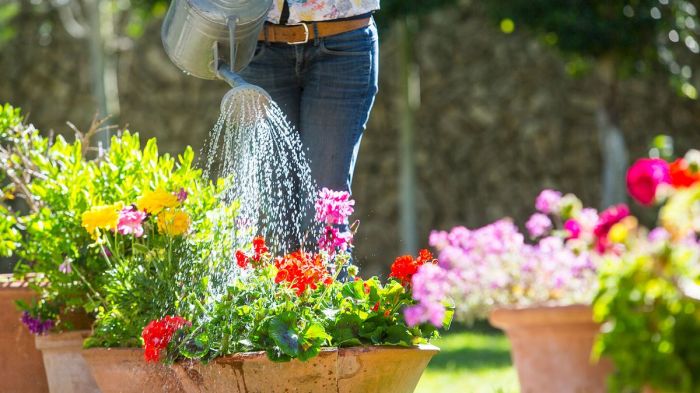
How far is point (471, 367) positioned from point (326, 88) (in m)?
2.52

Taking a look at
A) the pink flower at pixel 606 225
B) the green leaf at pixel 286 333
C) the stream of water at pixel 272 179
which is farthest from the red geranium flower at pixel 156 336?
the pink flower at pixel 606 225

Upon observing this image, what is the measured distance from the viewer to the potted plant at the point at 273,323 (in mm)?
Result: 2285

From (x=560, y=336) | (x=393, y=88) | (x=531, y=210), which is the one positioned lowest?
(x=531, y=210)

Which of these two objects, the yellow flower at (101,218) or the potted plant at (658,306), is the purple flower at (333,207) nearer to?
the yellow flower at (101,218)

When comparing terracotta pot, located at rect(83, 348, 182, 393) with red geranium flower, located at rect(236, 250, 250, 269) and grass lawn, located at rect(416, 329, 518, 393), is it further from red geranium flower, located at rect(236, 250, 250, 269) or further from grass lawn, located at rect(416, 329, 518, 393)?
grass lawn, located at rect(416, 329, 518, 393)

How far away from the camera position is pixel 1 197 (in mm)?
3094

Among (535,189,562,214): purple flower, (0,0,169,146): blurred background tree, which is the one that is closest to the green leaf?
(535,189,562,214): purple flower

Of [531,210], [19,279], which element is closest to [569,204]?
[19,279]

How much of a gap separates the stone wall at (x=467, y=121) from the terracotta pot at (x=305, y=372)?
6520 mm

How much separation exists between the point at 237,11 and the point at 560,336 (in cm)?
146

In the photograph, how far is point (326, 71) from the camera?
2877 mm

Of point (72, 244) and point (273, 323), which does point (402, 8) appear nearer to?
point (72, 244)

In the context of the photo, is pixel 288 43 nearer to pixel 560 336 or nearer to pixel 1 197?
pixel 1 197

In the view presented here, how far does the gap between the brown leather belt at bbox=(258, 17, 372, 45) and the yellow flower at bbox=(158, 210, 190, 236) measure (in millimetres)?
575
